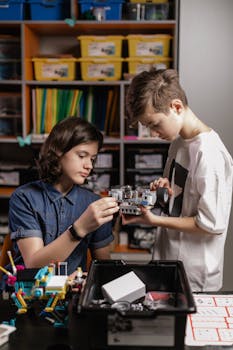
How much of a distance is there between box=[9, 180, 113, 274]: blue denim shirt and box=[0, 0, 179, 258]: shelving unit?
1.17 meters

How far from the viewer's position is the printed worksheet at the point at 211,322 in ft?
3.30

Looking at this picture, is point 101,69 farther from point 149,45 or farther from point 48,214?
point 48,214

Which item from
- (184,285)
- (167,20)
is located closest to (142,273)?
(184,285)

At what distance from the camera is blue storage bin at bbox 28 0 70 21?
2.73 m

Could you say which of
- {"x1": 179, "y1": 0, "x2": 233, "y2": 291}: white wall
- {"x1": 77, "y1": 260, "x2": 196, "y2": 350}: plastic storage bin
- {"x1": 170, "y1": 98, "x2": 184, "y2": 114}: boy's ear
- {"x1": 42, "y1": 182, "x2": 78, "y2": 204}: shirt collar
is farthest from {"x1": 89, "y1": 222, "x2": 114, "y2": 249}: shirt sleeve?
{"x1": 179, "y1": 0, "x2": 233, "y2": 291}: white wall

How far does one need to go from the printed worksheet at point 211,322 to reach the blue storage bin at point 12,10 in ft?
7.08

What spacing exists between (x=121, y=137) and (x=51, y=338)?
1.89m

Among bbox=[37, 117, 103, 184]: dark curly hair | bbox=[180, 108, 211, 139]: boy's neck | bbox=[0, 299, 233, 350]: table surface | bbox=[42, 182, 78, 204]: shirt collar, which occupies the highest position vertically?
bbox=[180, 108, 211, 139]: boy's neck

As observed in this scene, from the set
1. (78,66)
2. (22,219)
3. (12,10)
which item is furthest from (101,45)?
(22,219)

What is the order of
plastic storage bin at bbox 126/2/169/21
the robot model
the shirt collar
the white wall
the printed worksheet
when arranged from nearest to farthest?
1. the printed worksheet
2. the robot model
3. the shirt collar
4. the white wall
5. plastic storage bin at bbox 126/2/169/21

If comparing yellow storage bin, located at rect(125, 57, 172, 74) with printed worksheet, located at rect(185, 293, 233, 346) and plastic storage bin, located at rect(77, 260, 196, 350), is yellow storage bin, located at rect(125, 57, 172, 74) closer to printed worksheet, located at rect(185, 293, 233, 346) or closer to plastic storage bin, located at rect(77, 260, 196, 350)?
printed worksheet, located at rect(185, 293, 233, 346)

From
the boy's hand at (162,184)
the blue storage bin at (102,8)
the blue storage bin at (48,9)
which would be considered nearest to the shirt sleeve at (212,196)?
the boy's hand at (162,184)

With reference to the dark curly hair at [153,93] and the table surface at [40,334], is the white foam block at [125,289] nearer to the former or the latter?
the table surface at [40,334]

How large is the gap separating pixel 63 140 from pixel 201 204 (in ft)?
1.73
